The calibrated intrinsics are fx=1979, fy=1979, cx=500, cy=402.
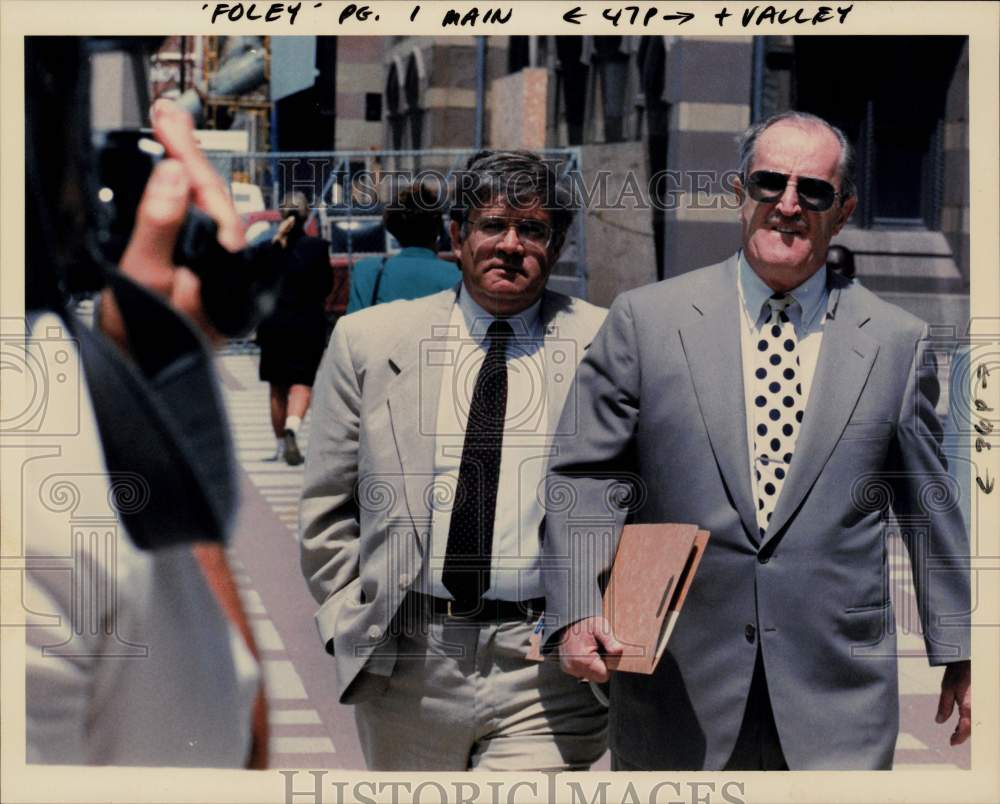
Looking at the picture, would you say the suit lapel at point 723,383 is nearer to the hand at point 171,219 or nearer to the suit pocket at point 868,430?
the suit pocket at point 868,430

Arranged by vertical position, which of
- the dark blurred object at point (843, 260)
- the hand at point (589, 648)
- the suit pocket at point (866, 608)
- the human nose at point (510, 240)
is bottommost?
the hand at point (589, 648)

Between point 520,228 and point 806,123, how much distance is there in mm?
729

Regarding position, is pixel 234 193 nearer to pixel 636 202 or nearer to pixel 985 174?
pixel 636 202

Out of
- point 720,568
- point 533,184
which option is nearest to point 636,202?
point 533,184

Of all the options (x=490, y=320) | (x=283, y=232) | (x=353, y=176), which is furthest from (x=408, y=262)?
(x=490, y=320)

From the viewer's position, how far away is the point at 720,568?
15.2ft

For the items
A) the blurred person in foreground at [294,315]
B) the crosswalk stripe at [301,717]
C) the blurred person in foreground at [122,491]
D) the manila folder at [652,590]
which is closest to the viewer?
the manila folder at [652,590]

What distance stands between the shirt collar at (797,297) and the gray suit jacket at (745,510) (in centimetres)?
4

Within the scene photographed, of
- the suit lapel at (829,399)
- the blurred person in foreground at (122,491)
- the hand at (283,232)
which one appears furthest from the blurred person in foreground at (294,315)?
the suit lapel at (829,399)

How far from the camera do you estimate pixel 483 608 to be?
4.74 m

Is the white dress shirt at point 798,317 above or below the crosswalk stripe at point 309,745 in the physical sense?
above

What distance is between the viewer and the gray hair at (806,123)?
471 centimetres

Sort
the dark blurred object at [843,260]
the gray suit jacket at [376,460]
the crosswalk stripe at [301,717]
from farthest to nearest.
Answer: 1. the crosswalk stripe at [301,717]
2. the dark blurred object at [843,260]
3. the gray suit jacket at [376,460]

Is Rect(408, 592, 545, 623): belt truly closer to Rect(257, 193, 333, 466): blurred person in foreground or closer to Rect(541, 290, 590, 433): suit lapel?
Rect(541, 290, 590, 433): suit lapel
